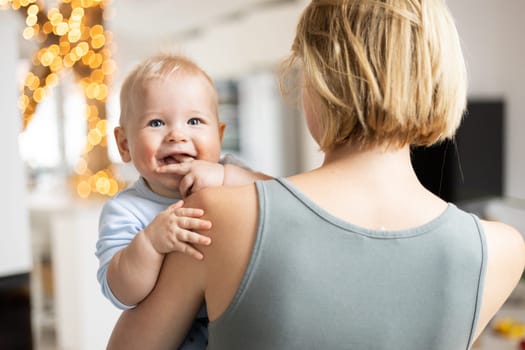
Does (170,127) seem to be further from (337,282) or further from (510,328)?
(510,328)

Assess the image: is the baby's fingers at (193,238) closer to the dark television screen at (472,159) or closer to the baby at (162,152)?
the baby at (162,152)

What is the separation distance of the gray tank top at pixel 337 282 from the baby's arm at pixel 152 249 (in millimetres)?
88

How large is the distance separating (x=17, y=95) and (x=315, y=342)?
6.17 feet

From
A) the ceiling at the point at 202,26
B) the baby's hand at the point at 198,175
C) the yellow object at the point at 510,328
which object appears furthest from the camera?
the ceiling at the point at 202,26

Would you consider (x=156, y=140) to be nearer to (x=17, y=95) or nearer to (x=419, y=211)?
(x=419, y=211)

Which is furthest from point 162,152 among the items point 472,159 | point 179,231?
point 472,159

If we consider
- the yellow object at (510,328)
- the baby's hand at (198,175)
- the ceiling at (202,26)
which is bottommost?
the yellow object at (510,328)

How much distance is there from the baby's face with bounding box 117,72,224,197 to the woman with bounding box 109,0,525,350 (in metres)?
0.21

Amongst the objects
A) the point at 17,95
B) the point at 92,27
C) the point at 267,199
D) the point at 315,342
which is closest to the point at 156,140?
the point at 267,199

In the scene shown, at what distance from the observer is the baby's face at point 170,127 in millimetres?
908

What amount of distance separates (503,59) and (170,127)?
281 centimetres

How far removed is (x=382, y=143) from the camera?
728 millimetres

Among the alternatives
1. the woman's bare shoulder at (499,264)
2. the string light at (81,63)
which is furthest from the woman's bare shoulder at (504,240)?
the string light at (81,63)

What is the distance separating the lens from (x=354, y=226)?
0.67m
